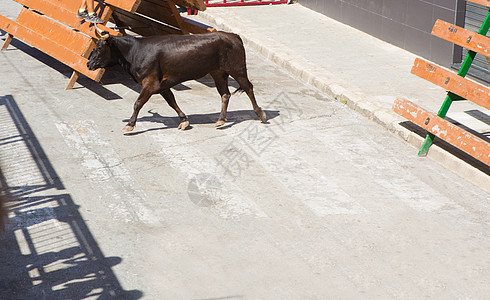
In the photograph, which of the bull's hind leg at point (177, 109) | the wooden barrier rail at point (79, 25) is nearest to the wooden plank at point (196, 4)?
the wooden barrier rail at point (79, 25)

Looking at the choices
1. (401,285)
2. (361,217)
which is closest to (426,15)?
(361,217)

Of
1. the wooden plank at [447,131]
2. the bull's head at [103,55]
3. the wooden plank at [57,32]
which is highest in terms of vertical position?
the wooden plank at [447,131]

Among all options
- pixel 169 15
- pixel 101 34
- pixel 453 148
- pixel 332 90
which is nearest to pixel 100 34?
pixel 101 34

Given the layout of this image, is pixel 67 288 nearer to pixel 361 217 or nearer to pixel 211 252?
pixel 211 252

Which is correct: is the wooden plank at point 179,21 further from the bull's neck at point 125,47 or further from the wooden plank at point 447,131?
the wooden plank at point 447,131

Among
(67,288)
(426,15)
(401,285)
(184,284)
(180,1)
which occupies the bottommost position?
(67,288)

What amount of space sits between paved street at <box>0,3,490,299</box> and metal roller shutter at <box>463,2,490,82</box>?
3.17 meters

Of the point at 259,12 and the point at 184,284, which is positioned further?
the point at 259,12

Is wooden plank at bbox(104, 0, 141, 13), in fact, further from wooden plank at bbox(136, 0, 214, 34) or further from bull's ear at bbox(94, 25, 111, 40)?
wooden plank at bbox(136, 0, 214, 34)

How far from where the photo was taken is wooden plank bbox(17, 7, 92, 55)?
1236cm

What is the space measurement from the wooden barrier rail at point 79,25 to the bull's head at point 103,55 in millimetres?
1039

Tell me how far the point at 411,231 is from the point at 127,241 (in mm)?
3117

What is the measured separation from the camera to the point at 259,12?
18438 millimetres

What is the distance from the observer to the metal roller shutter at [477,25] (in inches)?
511
